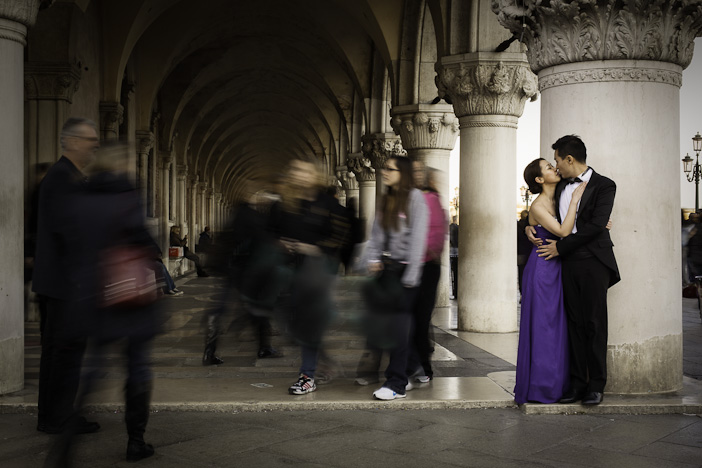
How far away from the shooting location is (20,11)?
18.4 feet

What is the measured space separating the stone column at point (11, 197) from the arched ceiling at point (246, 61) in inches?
66.9

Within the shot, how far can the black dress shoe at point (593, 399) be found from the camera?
5117 mm

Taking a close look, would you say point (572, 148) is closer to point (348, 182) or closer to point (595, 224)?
point (595, 224)

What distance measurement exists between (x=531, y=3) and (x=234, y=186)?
170 feet

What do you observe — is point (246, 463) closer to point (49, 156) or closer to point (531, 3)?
point (531, 3)

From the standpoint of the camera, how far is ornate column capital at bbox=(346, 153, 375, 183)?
68.9 ft

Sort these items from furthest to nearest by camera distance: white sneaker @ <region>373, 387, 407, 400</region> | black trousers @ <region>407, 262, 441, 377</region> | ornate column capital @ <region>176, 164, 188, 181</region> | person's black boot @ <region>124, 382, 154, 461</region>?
ornate column capital @ <region>176, 164, 188, 181</region>
black trousers @ <region>407, 262, 441, 377</region>
white sneaker @ <region>373, 387, 407, 400</region>
person's black boot @ <region>124, 382, 154, 461</region>

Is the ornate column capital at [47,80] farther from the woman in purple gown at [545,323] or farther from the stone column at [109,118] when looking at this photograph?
the woman in purple gown at [545,323]

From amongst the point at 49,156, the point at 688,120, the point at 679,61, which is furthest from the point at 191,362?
the point at 688,120

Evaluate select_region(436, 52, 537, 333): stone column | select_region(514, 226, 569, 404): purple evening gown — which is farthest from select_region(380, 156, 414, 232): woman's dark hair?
select_region(436, 52, 537, 333): stone column

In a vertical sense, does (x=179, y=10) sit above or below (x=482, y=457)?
above

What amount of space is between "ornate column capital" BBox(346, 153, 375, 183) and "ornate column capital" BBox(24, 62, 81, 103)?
34.3 feet

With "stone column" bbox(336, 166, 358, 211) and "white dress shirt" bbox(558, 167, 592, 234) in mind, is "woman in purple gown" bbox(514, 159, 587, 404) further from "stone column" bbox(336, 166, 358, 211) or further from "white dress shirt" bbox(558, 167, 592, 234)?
"stone column" bbox(336, 166, 358, 211)

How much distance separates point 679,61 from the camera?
18.4ft
